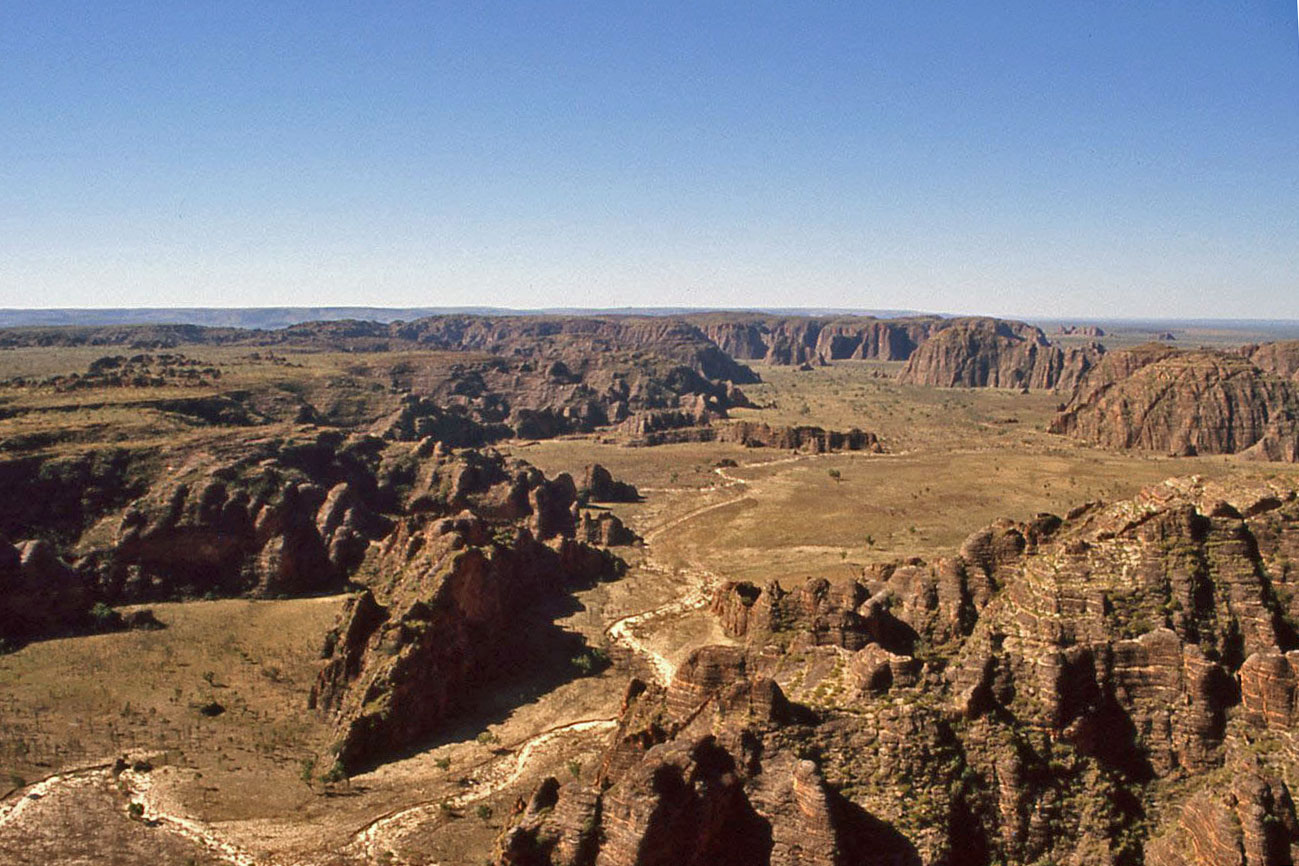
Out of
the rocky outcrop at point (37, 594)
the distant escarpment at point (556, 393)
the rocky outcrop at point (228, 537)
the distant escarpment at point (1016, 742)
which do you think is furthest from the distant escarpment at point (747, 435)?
the distant escarpment at point (1016, 742)

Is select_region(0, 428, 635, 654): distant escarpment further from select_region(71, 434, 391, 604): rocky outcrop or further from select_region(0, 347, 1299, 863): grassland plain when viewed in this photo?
select_region(0, 347, 1299, 863): grassland plain

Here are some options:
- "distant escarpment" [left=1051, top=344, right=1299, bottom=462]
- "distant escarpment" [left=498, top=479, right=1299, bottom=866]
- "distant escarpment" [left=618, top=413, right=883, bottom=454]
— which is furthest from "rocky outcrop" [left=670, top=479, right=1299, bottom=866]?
"distant escarpment" [left=1051, top=344, right=1299, bottom=462]

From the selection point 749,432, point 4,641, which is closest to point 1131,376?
point 749,432

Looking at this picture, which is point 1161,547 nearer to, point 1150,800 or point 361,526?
point 1150,800

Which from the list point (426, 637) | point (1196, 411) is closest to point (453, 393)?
point (1196, 411)

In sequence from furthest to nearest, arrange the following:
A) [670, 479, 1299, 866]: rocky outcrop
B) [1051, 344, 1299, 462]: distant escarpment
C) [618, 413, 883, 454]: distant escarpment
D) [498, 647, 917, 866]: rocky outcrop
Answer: [618, 413, 883, 454]: distant escarpment
[1051, 344, 1299, 462]: distant escarpment
[670, 479, 1299, 866]: rocky outcrop
[498, 647, 917, 866]: rocky outcrop

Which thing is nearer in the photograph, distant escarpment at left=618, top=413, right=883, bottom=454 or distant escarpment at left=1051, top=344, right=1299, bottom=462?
distant escarpment at left=1051, top=344, right=1299, bottom=462

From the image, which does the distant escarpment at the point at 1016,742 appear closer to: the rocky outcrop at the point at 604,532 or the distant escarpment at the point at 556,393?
the rocky outcrop at the point at 604,532
